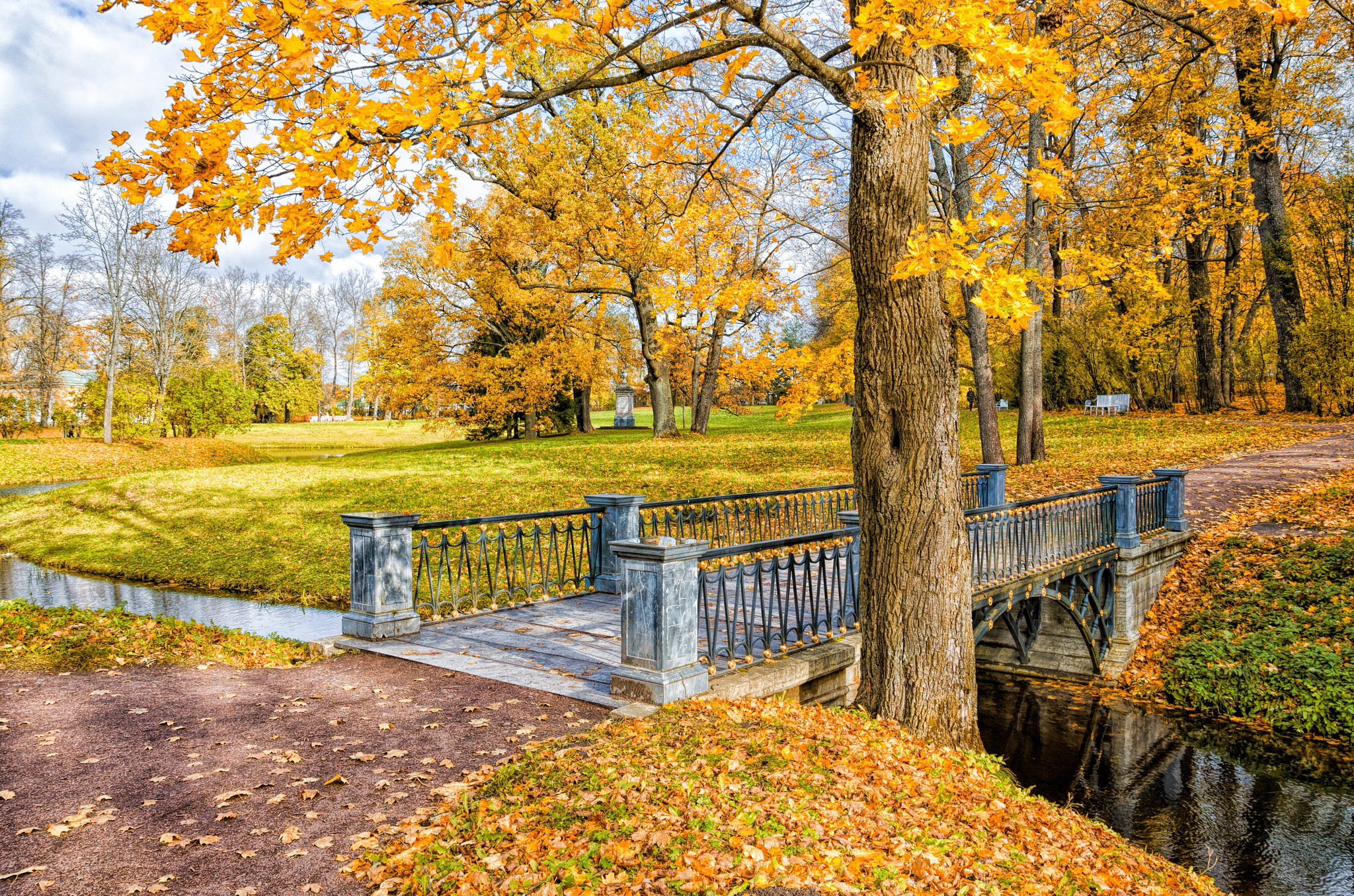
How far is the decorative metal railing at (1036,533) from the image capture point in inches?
394

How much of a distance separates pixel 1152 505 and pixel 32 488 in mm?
32615

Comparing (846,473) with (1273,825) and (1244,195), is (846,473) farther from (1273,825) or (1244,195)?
(1244,195)

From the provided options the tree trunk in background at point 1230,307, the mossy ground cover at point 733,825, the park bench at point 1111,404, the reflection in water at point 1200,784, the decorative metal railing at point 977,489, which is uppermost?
the tree trunk in background at point 1230,307

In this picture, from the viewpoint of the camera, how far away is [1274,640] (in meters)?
11.8

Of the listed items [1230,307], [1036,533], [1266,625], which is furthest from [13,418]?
[1230,307]

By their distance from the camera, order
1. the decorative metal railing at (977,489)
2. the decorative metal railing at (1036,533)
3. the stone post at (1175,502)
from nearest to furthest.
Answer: the decorative metal railing at (1036,533) → the decorative metal railing at (977,489) → the stone post at (1175,502)

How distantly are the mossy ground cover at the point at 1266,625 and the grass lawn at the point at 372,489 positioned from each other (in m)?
2.93

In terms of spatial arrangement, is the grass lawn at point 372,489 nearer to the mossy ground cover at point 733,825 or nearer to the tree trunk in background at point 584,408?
the mossy ground cover at point 733,825

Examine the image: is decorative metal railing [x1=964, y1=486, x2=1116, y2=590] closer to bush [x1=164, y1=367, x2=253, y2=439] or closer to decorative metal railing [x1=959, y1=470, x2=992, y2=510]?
decorative metal railing [x1=959, y1=470, x2=992, y2=510]

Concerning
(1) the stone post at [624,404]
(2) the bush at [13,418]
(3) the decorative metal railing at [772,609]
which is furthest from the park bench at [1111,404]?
(2) the bush at [13,418]

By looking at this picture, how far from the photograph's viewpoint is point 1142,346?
1126 inches

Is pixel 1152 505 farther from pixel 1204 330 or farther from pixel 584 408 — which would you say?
pixel 584 408

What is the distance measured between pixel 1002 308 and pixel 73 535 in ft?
68.8

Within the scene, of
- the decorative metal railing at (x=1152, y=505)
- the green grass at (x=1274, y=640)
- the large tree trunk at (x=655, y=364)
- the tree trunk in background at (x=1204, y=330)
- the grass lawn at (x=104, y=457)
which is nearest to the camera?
the green grass at (x=1274, y=640)
